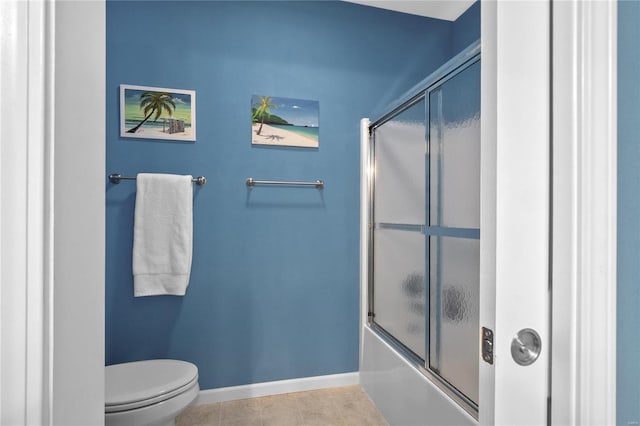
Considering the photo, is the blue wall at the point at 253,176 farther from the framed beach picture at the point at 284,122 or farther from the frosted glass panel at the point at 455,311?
the frosted glass panel at the point at 455,311

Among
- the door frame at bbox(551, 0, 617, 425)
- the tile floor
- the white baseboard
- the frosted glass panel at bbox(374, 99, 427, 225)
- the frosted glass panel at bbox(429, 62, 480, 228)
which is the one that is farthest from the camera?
the white baseboard

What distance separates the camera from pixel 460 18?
237 centimetres

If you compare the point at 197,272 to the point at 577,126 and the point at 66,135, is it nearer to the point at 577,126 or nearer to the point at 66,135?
the point at 66,135

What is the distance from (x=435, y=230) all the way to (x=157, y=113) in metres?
1.56

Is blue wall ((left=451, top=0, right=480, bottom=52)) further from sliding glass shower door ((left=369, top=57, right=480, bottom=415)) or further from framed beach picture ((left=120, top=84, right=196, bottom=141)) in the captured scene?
framed beach picture ((left=120, top=84, right=196, bottom=141))

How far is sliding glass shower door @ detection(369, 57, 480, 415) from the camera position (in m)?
1.29

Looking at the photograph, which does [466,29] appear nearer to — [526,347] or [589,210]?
[589,210]

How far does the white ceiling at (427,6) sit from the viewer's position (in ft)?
7.32

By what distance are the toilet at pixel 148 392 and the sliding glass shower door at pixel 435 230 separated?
1.02 meters

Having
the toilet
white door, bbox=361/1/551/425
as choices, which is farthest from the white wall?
the toilet

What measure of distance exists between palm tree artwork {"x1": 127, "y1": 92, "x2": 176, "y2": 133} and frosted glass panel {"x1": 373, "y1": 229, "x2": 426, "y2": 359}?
137 cm

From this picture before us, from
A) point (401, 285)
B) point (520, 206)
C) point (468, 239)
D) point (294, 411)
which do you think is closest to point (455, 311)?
point (468, 239)

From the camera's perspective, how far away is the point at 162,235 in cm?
187

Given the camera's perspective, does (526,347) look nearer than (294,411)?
Yes
